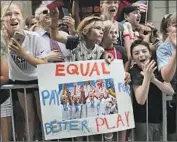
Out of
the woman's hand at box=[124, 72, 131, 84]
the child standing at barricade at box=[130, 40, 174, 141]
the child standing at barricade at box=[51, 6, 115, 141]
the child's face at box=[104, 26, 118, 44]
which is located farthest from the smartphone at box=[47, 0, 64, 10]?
the woman's hand at box=[124, 72, 131, 84]

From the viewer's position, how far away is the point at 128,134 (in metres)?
4.74

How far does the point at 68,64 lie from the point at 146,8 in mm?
1389

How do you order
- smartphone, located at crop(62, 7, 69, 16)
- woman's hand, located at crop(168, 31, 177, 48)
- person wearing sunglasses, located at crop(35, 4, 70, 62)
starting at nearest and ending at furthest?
woman's hand, located at crop(168, 31, 177, 48) < person wearing sunglasses, located at crop(35, 4, 70, 62) < smartphone, located at crop(62, 7, 69, 16)

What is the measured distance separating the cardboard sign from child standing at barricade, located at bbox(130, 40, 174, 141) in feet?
0.41

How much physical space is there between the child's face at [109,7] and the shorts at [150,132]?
4.23 feet

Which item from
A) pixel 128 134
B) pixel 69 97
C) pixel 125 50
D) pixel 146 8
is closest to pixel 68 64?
pixel 69 97

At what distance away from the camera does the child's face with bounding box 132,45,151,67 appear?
14.8 feet

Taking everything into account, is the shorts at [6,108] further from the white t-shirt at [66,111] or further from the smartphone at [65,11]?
the smartphone at [65,11]

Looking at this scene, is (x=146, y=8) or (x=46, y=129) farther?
(x=146, y=8)

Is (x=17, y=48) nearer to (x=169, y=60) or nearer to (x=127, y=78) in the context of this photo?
(x=127, y=78)

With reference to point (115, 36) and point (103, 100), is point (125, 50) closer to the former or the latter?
point (115, 36)

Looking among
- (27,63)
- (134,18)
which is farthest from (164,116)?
(27,63)

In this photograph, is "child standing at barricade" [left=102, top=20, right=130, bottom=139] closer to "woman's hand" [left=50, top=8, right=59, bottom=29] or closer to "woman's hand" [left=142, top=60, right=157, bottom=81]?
"woman's hand" [left=142, top=60, right=157, bottom=81]

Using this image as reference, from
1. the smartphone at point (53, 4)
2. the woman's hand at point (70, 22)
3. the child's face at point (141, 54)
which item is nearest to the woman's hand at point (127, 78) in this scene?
the child's face at point (141, 54)
